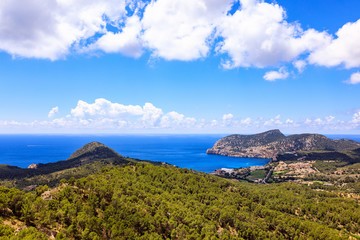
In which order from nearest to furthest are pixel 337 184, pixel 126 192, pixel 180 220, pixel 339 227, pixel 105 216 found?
pixel 105 216
pixel 180 220
pixel 126 192
pixel 339 227
pixel 337 184

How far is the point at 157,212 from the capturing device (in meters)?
53.9

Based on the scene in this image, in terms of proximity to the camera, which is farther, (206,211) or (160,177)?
(160,177)

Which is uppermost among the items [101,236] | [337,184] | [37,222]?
[37,222]

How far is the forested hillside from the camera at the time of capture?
38500 millimetres

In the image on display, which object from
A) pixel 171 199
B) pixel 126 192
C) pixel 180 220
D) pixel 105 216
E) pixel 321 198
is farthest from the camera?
pixel 321 198

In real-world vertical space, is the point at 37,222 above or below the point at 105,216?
above

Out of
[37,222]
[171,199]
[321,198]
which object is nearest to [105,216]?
[37,222]

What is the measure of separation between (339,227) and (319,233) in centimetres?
2830

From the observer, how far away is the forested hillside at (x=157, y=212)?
38.5 meters

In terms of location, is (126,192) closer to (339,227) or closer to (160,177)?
(160,177)

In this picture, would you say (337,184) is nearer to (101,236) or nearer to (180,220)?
(180,220)

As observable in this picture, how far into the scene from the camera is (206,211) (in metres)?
63.6

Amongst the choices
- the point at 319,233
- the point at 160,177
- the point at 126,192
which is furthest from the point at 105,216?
the point at 319,233

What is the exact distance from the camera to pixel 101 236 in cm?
4009
